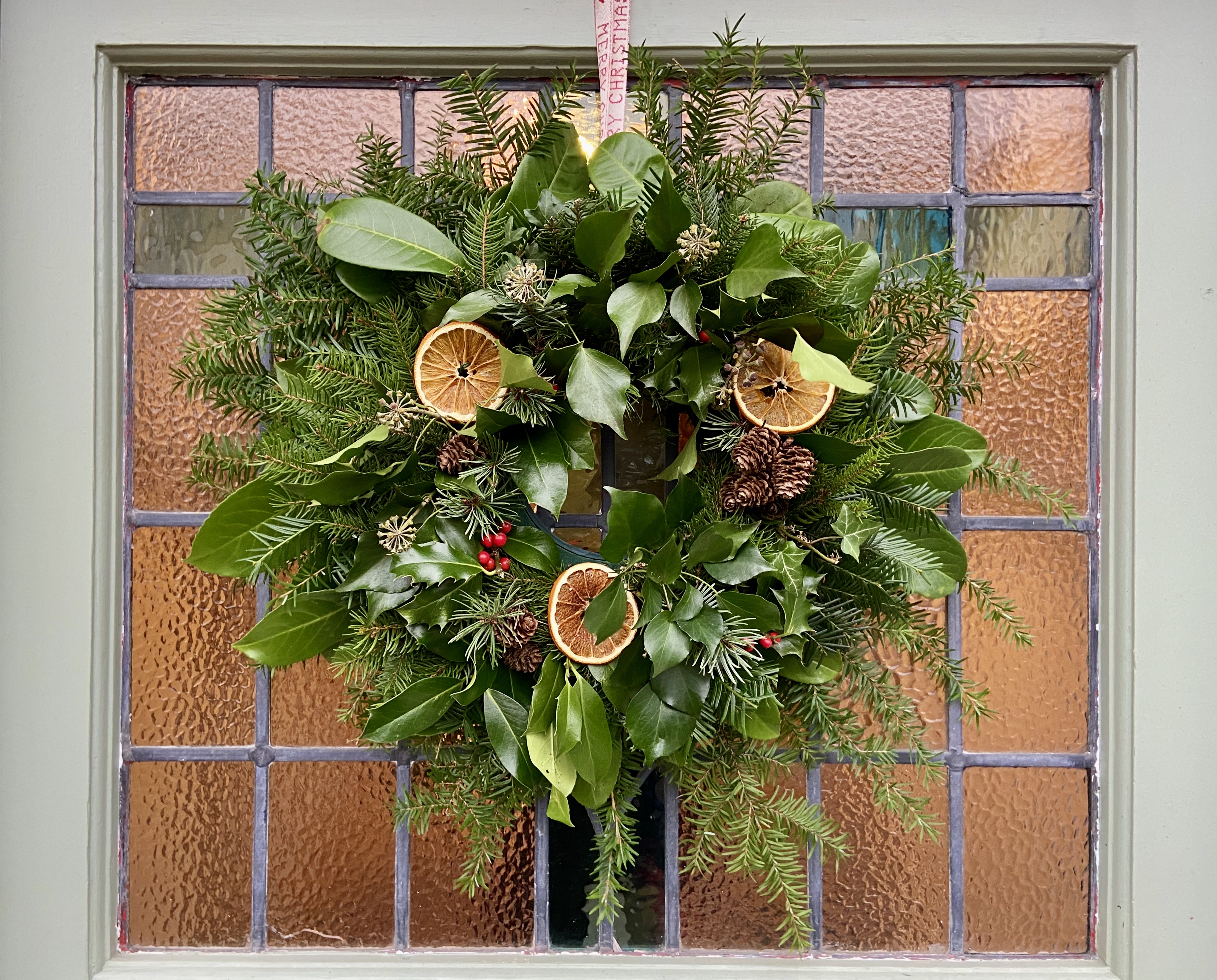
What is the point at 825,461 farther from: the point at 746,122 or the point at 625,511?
the point at 746,122

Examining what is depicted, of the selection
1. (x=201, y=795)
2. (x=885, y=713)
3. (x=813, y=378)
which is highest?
(x=813, y=378)

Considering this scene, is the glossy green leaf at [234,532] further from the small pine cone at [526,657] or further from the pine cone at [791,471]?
the pine cone at [791,471]

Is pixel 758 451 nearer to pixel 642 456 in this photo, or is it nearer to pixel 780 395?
pixel 780 395

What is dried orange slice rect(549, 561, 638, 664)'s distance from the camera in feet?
2.33

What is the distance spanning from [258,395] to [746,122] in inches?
23.8

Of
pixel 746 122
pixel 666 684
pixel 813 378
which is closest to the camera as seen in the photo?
pixel 813 378

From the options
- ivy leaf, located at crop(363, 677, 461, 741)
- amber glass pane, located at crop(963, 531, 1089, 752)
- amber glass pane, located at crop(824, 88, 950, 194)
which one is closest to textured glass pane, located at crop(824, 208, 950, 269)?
amber glass pane, located at crop(824, 88, 950, 194)

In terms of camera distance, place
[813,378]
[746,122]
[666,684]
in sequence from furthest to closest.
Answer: [746,122]
[666,684]
[813,378]

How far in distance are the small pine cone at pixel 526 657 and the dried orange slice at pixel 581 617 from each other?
3cm

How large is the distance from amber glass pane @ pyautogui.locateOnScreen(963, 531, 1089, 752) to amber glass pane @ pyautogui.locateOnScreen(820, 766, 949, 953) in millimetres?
124

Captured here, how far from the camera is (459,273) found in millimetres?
714

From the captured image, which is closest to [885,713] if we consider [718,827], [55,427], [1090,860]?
[718,827]

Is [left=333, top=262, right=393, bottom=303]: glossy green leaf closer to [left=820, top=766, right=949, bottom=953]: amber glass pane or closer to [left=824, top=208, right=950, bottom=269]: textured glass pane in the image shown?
[left=824, top=208, right=950, bottom=269]: textured glass pane

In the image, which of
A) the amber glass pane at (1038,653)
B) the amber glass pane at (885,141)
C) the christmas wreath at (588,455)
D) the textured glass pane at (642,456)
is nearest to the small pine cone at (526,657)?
the christmas wreath at (588,455)
